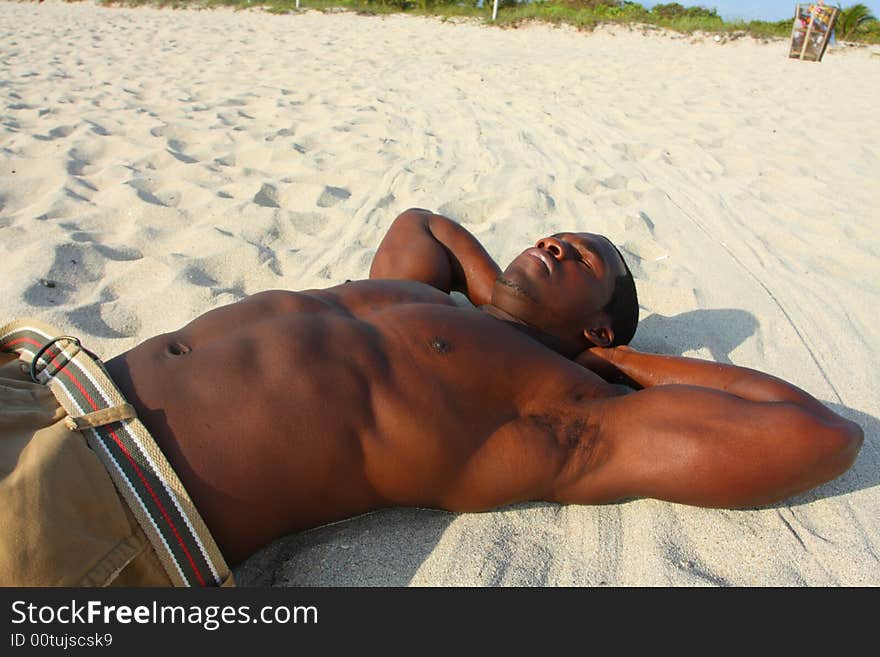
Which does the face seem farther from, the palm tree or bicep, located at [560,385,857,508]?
the palm tree

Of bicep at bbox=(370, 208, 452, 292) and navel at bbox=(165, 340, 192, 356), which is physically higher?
navel at bbox=(165, 340, 192, 356)

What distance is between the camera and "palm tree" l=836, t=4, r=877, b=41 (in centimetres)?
1952

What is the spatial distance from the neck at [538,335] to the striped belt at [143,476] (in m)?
1.06

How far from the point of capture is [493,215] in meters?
3.71

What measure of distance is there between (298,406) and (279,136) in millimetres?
3812

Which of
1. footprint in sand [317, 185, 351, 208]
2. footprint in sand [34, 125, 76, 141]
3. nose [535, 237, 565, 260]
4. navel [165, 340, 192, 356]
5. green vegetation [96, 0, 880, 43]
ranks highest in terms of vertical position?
green vegetation [96, 0, 880, 43]

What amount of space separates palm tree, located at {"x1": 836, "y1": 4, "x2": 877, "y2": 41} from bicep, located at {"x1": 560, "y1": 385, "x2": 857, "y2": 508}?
22.4 metres

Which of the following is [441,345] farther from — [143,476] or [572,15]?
[572,15]

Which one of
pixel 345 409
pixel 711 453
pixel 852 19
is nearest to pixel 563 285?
pixel 711 453

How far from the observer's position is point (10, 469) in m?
1.29

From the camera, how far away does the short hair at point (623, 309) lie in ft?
7.46

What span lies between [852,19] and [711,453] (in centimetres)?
2320

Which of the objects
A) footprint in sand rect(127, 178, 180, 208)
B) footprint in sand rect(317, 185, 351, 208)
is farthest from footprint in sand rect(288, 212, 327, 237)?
footprint in sand rect(127, 178, 180, 208)

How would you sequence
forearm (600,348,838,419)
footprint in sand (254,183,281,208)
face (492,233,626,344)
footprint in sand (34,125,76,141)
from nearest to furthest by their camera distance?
forearm (600,348,838,419) → face (492,233,626,344) → footprint in sand (254,183,281,208) → footprint in sand (34,125,76,141)
